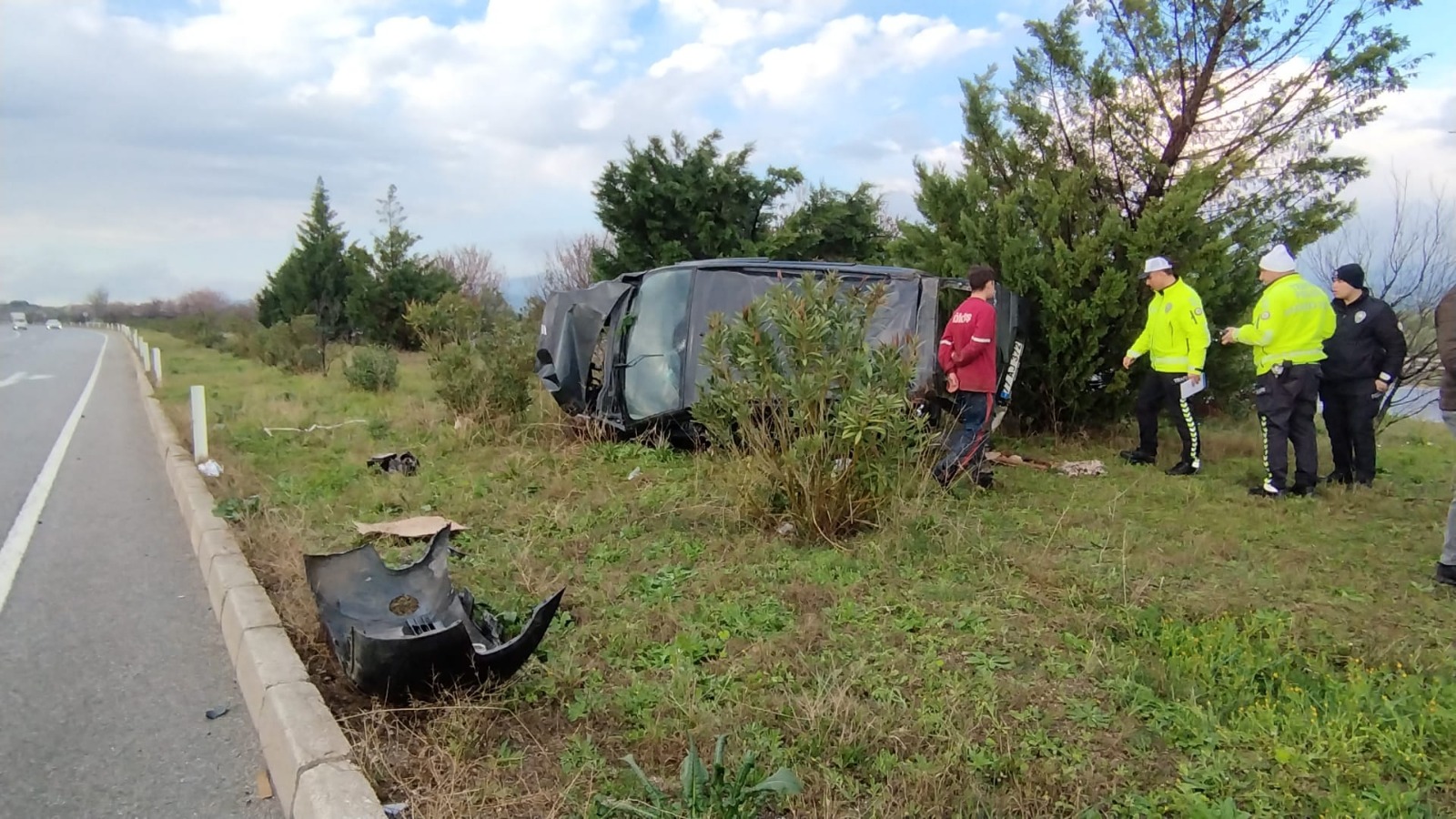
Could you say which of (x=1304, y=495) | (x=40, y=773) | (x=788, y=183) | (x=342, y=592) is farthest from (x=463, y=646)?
(x=788, y=183)

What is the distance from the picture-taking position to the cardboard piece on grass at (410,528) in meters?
5.34

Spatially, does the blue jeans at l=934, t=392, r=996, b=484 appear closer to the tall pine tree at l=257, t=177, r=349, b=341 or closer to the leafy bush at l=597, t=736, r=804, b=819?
the leafy bush at l=597, t=736, r=804, b=819

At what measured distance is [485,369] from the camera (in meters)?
8.91

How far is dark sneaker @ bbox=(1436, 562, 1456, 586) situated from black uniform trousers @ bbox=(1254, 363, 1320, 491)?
1817mm

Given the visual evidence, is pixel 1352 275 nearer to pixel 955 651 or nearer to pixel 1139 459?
pixel 1139 459

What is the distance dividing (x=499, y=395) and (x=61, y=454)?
4.37 m

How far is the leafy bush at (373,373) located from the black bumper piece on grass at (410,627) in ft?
34.0

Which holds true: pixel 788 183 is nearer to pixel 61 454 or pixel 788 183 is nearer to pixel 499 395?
pixel 499 395

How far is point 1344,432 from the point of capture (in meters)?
6.83

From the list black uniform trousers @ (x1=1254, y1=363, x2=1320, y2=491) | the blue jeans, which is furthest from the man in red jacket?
black uniform trousers @ (x1=1254, y1=363, x2=1320, y2=491)

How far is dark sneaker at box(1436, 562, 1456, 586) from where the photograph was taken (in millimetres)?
4320

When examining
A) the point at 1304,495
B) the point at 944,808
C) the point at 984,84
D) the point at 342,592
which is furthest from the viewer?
the point at 984,84

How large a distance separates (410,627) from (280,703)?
25.2 inches

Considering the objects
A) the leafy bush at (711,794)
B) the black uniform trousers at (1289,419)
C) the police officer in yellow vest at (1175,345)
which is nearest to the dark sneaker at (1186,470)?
the police officer in yellow vest at (1175,345)
